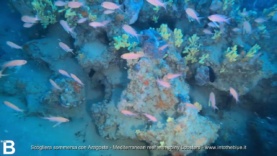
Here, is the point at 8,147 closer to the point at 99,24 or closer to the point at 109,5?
the point at 99,24

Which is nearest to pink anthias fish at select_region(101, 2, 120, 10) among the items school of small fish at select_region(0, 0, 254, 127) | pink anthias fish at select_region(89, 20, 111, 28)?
school of small fish at select_region(0, 0, 254, 127)

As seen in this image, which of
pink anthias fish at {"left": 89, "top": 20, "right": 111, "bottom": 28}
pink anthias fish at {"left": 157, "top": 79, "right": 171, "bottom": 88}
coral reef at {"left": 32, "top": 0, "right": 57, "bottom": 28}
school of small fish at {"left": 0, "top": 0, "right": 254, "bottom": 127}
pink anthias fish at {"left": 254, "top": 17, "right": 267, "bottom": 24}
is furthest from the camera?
coral reef at {"left": 32, "top": 0, "right": 57, "bottom": 28}

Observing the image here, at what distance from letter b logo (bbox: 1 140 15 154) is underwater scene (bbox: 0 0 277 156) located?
0.02 meters

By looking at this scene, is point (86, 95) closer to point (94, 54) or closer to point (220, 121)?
point (94, 54)

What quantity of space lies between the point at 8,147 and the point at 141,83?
11.9ft

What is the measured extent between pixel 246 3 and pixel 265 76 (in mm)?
5170

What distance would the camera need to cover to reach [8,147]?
225 inches

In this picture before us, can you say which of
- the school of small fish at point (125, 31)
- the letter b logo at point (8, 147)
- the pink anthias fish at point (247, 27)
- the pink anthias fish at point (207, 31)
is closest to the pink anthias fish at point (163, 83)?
the school of small fish at point (125, 31)

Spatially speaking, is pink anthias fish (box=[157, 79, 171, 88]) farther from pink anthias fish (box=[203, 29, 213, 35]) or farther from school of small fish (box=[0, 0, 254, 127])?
pink anthias fish (box=[203, 29, 213, 35])

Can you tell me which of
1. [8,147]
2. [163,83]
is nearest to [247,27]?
[163,83]

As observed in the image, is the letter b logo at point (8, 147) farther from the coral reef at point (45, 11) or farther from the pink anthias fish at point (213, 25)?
the pink anthias fish at point (213, 25)

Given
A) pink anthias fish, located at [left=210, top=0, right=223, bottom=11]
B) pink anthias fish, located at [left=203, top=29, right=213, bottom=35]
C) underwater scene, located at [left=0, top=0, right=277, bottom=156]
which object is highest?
pink anthias fish, located at [left=210, top=0, right=223, bottom=11]

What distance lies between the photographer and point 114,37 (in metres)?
6.10

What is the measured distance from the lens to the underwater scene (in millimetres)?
5602
